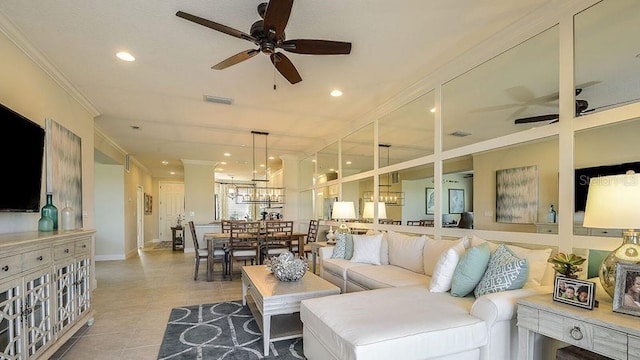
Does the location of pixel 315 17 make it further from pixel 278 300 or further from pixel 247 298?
pixel 247 298

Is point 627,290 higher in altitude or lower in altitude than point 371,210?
lower

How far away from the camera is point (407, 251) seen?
3531 mm

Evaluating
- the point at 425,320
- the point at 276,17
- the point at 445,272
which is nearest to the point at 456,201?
the point at 445,272

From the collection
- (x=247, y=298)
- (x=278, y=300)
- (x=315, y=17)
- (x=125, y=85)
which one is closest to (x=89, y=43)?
(x=125, y=85)

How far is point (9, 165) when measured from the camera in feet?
7.64

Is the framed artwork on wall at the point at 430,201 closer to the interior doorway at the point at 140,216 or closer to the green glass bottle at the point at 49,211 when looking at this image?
the green glass bottle at the point at 49,211

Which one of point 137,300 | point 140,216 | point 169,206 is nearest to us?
point 137,300

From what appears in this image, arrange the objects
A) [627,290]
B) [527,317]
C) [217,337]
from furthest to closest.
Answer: [217,337] → [527,317] → [627,290]

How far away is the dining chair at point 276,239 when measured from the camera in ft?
18.1

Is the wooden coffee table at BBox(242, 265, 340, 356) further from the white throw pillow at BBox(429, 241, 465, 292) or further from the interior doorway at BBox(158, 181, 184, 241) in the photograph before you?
the interior doorway at BBox(158, 181, 184, 241)

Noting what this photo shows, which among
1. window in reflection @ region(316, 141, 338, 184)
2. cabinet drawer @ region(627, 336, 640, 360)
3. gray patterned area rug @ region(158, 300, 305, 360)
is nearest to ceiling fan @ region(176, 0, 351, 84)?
cabinet drawer @ region(627, 336, 640, 360)

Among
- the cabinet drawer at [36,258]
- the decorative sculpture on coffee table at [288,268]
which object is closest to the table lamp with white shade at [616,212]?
the decorative sculpture on coffee table at [288,268]

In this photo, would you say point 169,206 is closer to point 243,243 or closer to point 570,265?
point 243,243

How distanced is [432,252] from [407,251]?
420 millimetres
